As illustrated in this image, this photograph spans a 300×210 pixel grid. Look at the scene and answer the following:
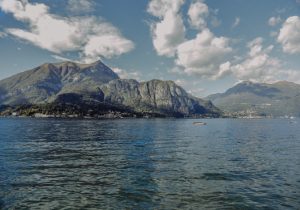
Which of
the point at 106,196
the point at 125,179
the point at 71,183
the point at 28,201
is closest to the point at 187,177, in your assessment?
the point at 125,179

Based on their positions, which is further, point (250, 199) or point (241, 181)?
point (241, 181)

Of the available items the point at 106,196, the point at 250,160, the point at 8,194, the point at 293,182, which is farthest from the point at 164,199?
the point at 250,160

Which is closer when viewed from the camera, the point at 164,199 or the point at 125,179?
the point at 164,199

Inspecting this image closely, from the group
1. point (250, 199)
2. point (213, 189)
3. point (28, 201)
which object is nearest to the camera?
point (28, 201)

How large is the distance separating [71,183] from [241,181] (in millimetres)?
22061

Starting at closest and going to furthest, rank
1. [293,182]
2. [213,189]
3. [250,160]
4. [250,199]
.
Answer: [250,199]
[213,189]
[293,182]
[250,160]

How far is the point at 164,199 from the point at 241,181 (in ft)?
43.5

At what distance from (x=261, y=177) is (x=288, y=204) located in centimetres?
1091

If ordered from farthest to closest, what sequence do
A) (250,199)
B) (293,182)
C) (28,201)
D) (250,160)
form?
(250,160), (293,182), (250,199), (28,201)

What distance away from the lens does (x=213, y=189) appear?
31.1 metres

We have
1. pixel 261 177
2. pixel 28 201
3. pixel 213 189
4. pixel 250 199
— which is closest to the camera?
pixel 28 201

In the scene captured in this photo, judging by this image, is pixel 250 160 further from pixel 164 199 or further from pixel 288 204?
pixel 164 199

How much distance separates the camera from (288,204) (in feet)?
87.1

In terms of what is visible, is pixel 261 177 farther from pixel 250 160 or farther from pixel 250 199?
pixel 250 160
